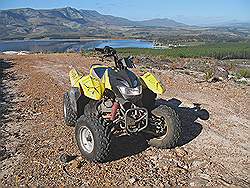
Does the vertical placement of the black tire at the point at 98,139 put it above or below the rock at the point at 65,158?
above

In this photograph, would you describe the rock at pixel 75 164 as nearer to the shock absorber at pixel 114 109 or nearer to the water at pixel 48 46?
the shock absorber at pixel 114 109

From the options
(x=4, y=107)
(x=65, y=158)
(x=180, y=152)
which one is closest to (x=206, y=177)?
(x=180, y=152)

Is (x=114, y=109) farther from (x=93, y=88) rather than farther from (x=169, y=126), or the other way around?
(x=169, y=126)

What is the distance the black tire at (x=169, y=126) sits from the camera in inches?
204

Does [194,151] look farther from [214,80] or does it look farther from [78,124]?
[214,80]

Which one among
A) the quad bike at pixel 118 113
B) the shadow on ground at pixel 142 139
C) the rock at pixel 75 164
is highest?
the quad bike at pixel 118 113

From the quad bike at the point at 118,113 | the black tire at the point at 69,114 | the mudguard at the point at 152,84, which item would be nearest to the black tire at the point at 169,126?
the quad bike at the point at 118,113

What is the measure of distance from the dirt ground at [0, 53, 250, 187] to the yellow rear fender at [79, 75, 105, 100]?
957 millimetres

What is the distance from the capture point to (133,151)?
5.36 metres

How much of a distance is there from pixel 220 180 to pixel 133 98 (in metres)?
1.73

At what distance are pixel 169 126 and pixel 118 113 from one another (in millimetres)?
843

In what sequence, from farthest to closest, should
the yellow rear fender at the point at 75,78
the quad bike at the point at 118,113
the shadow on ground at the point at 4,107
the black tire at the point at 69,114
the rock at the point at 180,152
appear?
the black tire at the point at 69,114 → the yellow rear fender at the point at 75,78 → the shadow on ground at the point at 4,107 → the rock at the point at 180,152 → the quad bike at the point at 118,113

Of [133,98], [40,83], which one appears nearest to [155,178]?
[133,98]

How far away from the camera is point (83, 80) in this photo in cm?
550
